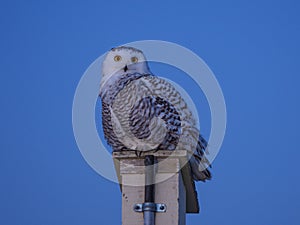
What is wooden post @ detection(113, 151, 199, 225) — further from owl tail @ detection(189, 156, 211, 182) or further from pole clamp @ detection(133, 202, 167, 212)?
owl tail @ detection(189, 156, 211, 182)

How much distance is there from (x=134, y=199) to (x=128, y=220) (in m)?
0.15

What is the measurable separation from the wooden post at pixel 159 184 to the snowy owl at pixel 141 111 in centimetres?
181

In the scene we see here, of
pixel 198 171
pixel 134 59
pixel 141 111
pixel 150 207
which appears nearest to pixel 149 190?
pixel 150 207

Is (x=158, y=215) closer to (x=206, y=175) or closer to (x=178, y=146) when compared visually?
(x=206, y=175)

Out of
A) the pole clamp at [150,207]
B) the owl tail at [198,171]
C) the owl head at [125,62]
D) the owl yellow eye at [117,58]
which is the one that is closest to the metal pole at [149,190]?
the pole clamp at [150,207]

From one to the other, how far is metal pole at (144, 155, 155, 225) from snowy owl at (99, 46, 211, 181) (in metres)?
1.88

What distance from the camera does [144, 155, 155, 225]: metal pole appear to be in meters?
3.79

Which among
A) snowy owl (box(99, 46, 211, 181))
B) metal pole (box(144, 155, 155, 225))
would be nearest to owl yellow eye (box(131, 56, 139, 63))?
snowy owl (box(99, 46, 211, 181))

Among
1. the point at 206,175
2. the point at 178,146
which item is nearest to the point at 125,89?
the point at 178,146

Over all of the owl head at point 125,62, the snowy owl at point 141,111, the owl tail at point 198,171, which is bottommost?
the owl tail at point 198,171

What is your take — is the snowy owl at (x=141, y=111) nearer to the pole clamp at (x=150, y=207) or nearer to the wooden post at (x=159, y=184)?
the wooden post at (x=159, y=184)

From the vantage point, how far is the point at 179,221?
4.00 m

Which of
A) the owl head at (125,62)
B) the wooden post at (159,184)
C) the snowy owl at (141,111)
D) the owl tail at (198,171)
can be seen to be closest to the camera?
the wooden post at (159,184)

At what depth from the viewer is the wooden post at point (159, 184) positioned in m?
3.92
